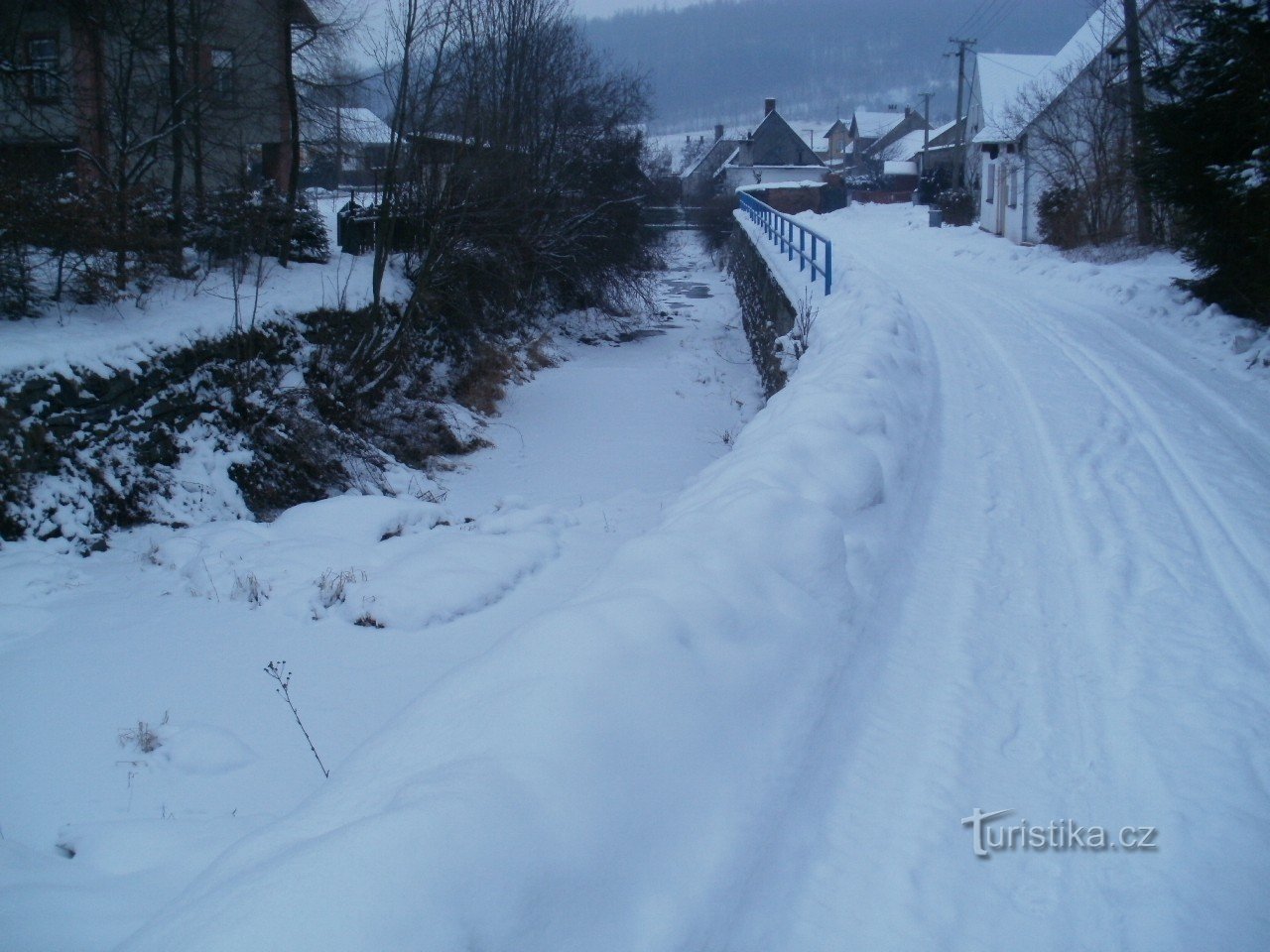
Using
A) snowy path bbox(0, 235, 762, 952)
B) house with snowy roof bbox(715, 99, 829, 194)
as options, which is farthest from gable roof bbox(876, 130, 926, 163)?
snowy path bbox(0, 235, 762, 952)

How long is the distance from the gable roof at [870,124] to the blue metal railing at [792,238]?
91.1 m

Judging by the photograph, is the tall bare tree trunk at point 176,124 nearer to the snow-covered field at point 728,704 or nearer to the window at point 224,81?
the window at point 224,81

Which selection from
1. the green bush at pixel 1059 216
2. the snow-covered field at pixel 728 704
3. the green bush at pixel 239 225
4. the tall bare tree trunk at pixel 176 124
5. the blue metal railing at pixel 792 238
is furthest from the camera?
the green bush at pixel 1059 216

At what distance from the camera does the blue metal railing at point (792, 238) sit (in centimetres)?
1608

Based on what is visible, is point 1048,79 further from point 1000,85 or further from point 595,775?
point 595,775

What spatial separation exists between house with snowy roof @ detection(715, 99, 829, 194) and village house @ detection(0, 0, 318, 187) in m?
63.0

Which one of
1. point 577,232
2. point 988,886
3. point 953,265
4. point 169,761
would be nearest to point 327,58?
point 577,232

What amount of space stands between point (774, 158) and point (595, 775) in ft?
275

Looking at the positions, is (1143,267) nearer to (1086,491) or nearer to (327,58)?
(1086,491)

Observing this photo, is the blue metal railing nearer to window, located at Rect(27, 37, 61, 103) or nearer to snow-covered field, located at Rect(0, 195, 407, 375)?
snow-covered field, located at Rect(0, 195, 407, 375)

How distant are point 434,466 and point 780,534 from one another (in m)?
9.77

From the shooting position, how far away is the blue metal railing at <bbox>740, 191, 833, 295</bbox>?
1608 centimetres

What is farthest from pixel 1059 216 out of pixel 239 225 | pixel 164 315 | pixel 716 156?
pixel 716 156

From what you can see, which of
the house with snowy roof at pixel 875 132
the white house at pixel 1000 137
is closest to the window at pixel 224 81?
the white house at pixel 1000 137
